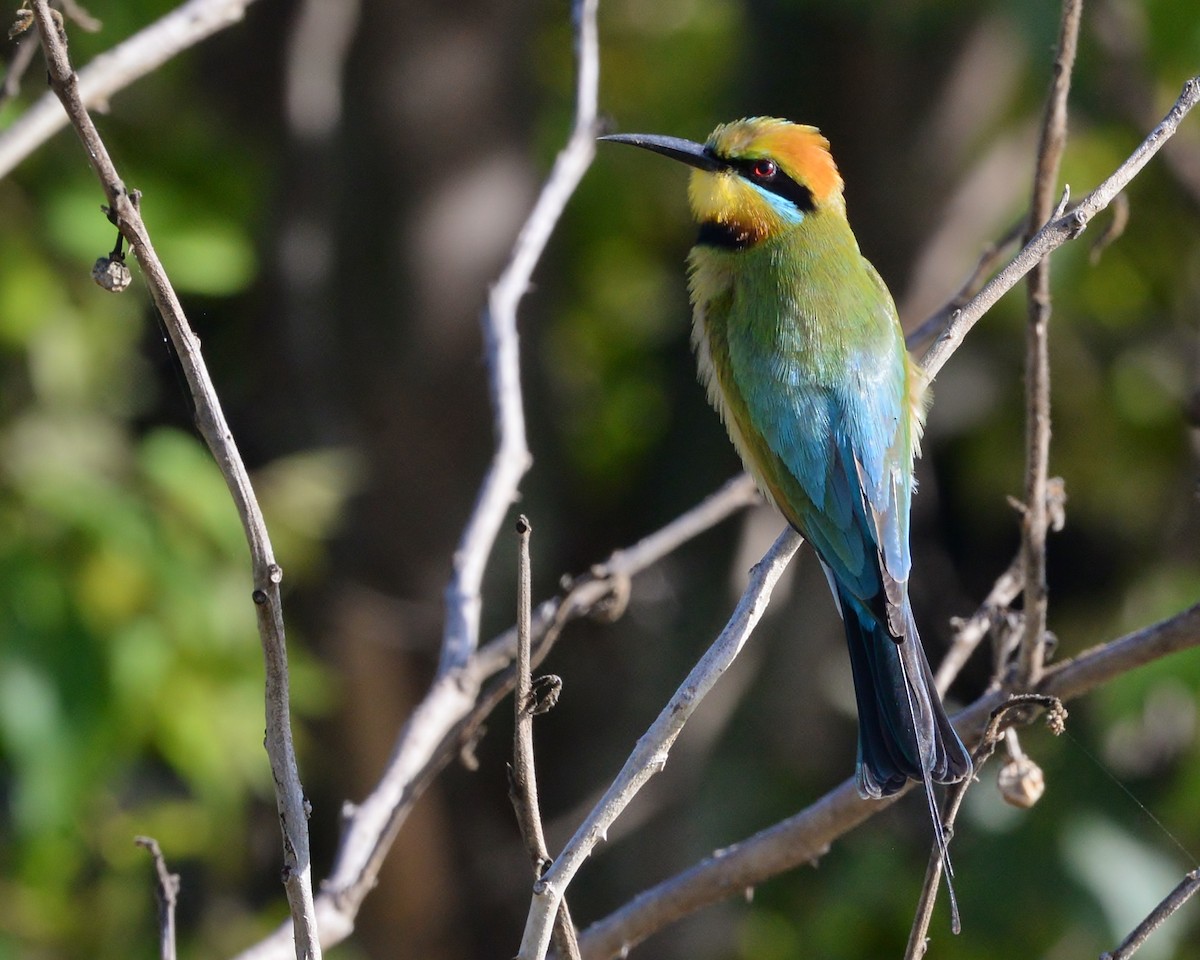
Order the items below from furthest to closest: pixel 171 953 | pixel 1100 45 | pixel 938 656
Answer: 1. pixel 938 656
2. pixel 1100 45
3. pixel 171 953

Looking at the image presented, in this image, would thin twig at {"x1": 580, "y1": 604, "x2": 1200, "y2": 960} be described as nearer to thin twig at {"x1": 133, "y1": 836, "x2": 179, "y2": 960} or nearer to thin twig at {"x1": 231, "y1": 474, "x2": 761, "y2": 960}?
thin twig at {"x1": 231, "y1": 474, "x2": 761, "y2": 960}

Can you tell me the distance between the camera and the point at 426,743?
2016 millimetres

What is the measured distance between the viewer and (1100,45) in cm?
Result: 374

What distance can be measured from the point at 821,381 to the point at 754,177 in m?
0.50

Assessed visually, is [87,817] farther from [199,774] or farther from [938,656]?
[938,656]

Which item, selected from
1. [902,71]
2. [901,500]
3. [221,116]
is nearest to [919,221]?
[902,71]

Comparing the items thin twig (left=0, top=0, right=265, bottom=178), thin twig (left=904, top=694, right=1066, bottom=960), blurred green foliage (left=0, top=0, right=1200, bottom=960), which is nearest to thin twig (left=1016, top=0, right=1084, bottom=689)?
thin twig (left=904, top=694, right=1066, bottom=960)

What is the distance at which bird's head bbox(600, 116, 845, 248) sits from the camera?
8.58 feet

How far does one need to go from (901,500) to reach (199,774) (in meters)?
1.75

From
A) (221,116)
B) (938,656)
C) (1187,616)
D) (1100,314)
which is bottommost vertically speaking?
(1187,616)

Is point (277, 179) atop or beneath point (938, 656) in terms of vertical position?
atop

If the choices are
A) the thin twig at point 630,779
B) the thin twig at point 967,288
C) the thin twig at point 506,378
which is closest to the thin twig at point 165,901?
the thin twig at point 630,779

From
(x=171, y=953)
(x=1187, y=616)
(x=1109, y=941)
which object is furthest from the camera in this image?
(x=1109, y=941)

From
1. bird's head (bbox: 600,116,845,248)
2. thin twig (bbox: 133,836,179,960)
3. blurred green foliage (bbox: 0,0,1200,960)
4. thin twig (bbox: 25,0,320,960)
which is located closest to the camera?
thin twig (bbox: 25,0,320,960)
